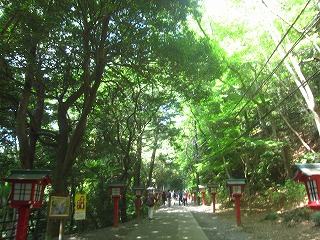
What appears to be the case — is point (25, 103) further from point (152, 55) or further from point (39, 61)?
point (152, 55)

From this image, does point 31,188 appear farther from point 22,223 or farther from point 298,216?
point 298,216

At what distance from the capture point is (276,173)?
21.3 metres

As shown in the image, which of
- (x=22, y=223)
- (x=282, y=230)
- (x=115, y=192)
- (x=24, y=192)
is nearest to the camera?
(x=22, y=223)

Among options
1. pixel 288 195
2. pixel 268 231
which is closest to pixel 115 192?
pixel 268 231

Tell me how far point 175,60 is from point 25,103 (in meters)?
5.66

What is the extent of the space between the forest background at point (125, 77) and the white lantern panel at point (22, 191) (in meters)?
2.73

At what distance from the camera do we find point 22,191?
22.0ft

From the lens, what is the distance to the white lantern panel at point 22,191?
6.63 m

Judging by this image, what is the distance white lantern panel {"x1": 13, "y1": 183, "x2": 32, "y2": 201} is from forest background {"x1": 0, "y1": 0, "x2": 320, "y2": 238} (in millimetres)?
2726

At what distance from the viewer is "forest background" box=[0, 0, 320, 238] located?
8.20 metres

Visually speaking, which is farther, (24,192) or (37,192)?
(37,192)

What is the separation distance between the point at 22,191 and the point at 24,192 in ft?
0.19

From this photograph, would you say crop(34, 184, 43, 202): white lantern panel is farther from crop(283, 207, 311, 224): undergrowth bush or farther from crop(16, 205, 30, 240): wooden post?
crop(283, 207, 311, 224): undergrowth bush

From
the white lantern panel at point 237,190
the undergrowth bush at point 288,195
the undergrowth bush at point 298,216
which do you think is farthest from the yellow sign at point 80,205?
the undergrowth bush at point 288,195
